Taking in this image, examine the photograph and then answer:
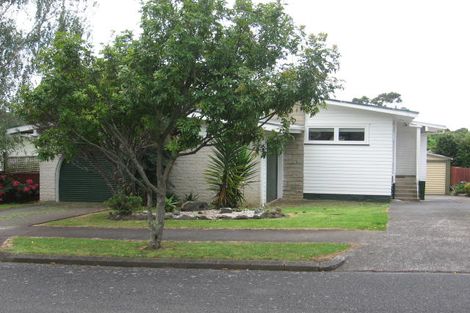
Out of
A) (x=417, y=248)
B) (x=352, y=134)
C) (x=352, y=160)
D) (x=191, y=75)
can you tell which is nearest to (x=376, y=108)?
(x=352, y=134)

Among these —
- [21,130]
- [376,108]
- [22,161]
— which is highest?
[376,108]

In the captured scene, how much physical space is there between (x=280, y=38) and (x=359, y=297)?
4355 mm

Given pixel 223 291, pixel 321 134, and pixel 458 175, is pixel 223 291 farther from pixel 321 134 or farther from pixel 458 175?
pixel 458 175

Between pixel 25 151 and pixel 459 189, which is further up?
pixel 25 151

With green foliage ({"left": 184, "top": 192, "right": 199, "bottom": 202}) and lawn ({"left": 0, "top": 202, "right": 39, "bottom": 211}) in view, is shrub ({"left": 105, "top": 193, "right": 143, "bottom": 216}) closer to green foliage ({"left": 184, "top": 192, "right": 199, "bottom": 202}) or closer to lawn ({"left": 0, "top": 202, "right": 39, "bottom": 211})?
green foliage ({"left": 184, "top": 192, "right": 199, "bottom": 202})

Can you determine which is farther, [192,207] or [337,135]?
[337,135]

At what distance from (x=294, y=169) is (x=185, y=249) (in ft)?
37.9

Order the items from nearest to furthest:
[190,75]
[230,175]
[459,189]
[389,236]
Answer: [190,75] → [389,236] → [230,175] → [459,189]

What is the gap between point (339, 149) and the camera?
787 inches

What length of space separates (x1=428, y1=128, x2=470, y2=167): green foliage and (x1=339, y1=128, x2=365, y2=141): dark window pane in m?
18.6

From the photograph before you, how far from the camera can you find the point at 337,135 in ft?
65.9

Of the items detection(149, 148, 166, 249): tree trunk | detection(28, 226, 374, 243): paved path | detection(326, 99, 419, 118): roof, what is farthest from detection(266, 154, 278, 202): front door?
detection(149, 148, 166, 249): tree trunk

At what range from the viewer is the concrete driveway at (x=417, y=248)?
803 cm

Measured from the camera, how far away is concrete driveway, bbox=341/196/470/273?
316 inches
